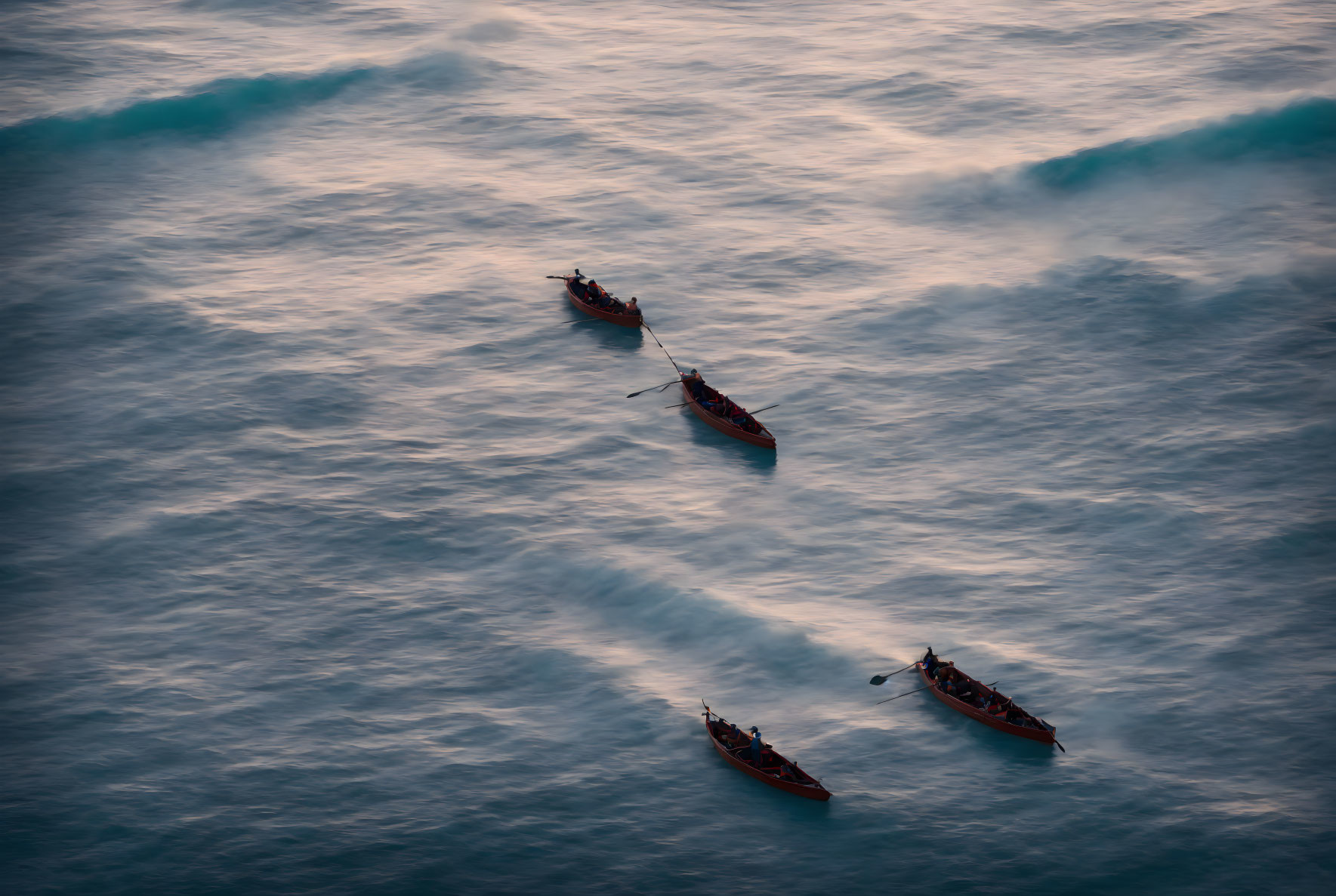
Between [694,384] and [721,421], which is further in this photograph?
[694,384]

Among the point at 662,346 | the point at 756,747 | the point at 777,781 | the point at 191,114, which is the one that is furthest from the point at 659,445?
the point at 191,114

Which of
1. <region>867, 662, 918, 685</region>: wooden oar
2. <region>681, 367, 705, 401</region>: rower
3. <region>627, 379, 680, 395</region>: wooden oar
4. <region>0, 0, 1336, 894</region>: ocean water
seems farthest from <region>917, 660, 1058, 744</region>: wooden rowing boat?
<region>627, 379, 680, 395</region>: wooden oar

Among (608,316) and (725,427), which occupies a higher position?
(608,316)

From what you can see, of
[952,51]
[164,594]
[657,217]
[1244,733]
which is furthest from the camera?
[952,51]

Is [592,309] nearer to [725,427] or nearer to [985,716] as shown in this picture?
[725,427]

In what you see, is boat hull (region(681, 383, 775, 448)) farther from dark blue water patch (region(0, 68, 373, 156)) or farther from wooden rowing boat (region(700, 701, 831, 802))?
dark blue water patch (region(0, 68, 373, 156))

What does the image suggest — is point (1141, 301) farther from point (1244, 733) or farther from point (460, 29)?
point (460, 29)

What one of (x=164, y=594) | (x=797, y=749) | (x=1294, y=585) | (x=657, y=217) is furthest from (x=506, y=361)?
(x=1294, y=585)
